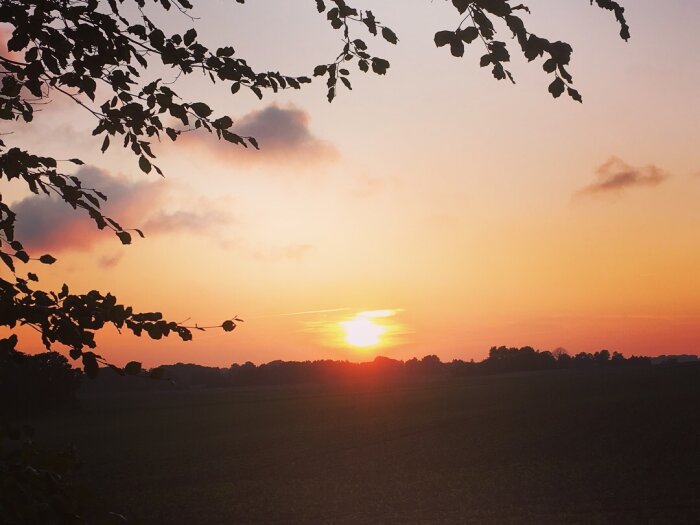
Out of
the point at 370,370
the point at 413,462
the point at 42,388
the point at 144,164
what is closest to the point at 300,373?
the point at 370,370

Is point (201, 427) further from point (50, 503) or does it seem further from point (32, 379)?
point (50, 503)

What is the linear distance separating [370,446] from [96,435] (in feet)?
79.5

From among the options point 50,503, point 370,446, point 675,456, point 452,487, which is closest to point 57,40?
point 50,503

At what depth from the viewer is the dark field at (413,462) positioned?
78.5 feet

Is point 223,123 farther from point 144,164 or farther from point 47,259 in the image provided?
point 47,259

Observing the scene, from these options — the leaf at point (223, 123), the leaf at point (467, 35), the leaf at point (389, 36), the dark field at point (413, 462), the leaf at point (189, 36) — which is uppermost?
the leaf at point (189, 36)

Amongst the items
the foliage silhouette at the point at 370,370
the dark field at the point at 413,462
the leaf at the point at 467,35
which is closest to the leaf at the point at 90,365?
the leaf at the point at 467,35

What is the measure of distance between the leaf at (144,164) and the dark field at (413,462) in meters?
5.61

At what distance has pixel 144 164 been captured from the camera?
4238mm

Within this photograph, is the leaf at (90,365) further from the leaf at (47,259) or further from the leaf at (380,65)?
the leaf at (380,65)

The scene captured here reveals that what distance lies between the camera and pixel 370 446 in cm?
3919

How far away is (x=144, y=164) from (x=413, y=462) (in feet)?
103

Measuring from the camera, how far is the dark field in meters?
23.9

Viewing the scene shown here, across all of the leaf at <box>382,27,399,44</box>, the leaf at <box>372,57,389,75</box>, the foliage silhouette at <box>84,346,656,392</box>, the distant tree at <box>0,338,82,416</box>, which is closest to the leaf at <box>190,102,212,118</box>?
the leaf at <box>372,57,389,75</box>
